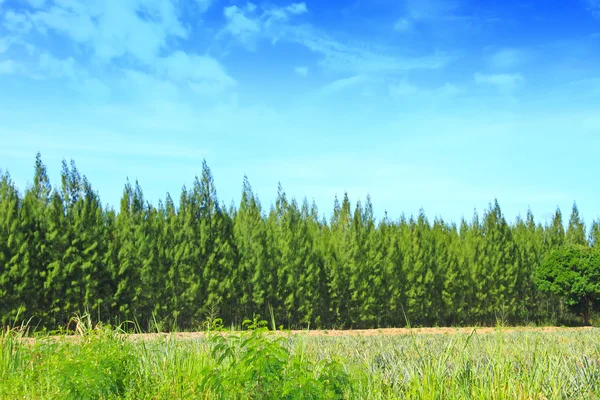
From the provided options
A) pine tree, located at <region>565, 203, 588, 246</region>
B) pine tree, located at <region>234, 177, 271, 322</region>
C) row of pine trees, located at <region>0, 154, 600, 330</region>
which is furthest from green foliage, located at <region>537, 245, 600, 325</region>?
pine tree, located at <region>234, 177, 271, 322</region>

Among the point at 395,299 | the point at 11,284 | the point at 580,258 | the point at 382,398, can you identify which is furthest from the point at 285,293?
the point at 382,398

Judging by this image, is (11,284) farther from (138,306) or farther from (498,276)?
(498,276)

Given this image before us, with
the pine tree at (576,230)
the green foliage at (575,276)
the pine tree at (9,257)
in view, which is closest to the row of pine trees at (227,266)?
the pine tree at (9,257)

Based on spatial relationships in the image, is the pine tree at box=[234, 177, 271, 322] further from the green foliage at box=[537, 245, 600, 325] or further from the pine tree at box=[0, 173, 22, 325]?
the green foliage at box=[537, 245, 600, 325]

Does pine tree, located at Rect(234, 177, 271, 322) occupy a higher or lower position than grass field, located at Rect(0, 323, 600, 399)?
higher

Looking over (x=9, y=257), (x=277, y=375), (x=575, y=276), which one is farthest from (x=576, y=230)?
(x=277, y=375)

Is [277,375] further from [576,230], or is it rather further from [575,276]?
[576,230]

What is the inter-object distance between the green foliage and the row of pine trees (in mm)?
2480

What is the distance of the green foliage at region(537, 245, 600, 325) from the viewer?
30984 millimetres

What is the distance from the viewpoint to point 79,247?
24.4m

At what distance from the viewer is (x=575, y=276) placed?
31.1 m

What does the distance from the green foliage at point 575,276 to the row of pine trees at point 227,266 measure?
2.48 meters

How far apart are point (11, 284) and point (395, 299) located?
19166 mm

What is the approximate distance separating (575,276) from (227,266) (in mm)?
19741
